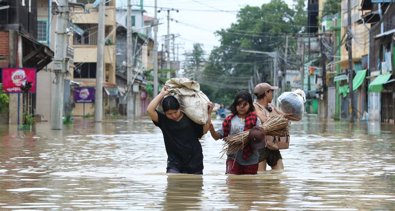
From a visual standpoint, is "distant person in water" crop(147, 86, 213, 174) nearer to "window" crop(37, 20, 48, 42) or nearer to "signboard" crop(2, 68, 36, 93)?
"signboard" crop(2, 68, 36, 93)

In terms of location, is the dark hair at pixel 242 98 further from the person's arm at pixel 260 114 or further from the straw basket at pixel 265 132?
the person's arm at pixel 260 114

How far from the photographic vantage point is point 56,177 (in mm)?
13570

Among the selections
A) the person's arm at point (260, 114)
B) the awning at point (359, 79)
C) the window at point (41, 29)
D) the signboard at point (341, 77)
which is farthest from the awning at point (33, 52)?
the signboard at point (341, 77)

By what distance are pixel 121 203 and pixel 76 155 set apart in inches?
416

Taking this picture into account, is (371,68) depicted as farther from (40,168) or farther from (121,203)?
(121,203)

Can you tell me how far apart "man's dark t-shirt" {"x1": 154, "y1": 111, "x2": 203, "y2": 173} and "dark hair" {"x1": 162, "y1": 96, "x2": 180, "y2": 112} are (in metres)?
0.22

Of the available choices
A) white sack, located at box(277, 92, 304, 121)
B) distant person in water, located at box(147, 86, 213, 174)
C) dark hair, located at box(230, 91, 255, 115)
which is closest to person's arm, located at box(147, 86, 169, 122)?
distant person in water, located at box(147, 86, 213, 174)

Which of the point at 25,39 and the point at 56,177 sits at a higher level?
the point at 25,39

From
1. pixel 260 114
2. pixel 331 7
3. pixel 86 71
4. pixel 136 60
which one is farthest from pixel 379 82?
pixel 260 114

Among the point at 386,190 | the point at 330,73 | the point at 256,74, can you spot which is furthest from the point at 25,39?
the point at 256,74

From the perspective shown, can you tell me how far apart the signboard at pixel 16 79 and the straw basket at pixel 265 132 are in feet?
91.8

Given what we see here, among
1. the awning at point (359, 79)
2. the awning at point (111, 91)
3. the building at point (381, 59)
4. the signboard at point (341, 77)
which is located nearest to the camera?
the building at point (381, 59)

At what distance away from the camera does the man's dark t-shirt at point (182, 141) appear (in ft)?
38.5

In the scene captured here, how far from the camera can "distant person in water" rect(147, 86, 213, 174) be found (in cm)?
1170
